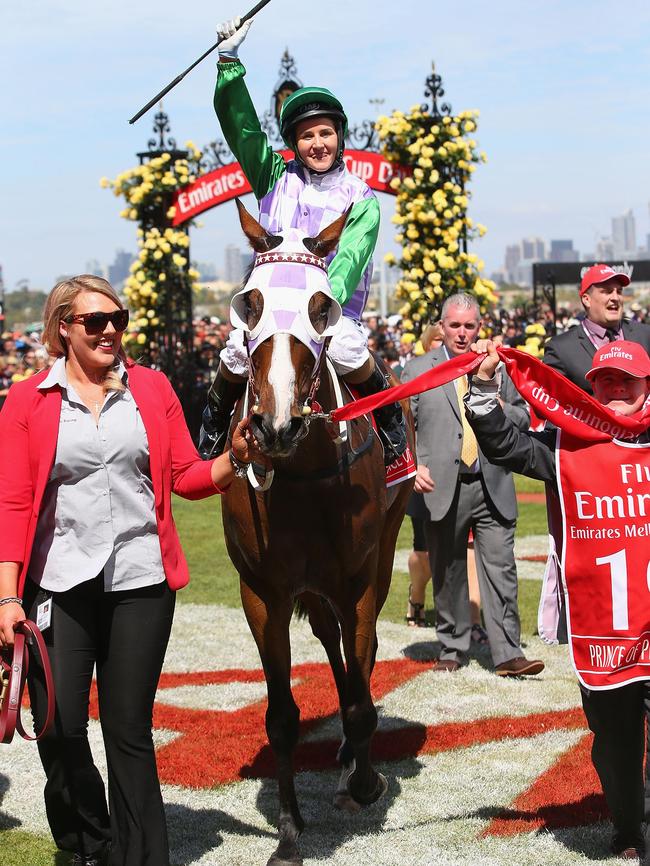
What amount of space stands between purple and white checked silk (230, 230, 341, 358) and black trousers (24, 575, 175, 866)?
955 mm

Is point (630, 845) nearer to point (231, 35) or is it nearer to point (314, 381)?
point (314, 381)

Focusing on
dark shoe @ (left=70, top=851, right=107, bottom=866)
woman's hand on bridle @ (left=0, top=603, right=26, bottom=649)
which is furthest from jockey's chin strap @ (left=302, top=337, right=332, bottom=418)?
dark shoe @ (left=70, top=851, right=107, bottom=866)

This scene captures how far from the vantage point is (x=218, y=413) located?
4.96m

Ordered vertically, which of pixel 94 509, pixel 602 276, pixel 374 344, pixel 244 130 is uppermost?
pixel 244 130

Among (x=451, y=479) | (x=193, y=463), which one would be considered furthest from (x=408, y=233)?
(x=193, y=463)

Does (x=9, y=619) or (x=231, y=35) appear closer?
(x=9, y=619)

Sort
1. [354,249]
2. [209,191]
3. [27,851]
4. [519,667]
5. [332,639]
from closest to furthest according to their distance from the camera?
1. [27,851]
2. [354,249]
3. [332,639]
4. [519,667]
5. [209,191]

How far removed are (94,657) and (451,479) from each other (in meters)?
3.73

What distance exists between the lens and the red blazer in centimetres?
365

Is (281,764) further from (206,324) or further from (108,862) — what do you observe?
(206,324)

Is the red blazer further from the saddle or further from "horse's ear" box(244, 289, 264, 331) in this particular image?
"horse's ear" box(244, 289, 264, 331)

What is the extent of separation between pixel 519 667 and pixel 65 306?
402 centimetres

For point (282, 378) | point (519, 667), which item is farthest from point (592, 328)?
point (282, 378)

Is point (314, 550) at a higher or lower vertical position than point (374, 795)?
higher
